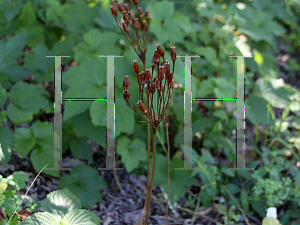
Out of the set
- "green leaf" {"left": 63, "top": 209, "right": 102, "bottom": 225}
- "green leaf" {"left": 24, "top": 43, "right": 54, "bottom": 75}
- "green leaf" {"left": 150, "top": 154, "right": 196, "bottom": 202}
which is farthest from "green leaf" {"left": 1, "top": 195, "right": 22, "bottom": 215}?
"green leaf" {"left": 24, "top": 43, "right": 54, "bottom": 75}

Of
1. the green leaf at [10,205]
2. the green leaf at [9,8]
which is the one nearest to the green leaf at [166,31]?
the green leaf at [9,8]

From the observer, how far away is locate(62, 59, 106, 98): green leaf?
6.04 feet

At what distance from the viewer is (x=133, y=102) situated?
175 centimetres

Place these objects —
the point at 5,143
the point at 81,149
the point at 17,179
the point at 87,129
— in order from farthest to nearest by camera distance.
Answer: the point at 81,149
the point at 87,129
the point at 5,143
the point at 17,179

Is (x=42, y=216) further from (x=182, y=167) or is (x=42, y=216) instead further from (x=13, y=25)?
(x=13, y=25)

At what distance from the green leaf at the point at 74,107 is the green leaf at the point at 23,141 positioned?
0.74 ft

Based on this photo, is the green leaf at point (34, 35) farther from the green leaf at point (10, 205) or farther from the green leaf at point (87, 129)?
the green leaf at point (10, 205)

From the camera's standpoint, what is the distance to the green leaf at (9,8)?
227cm

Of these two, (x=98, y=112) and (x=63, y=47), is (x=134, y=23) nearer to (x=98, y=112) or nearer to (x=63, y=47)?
(x=98, y=112)

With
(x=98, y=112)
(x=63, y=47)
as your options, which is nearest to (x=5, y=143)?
(x=98, y=112)

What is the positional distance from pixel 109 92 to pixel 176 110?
2.18 ft

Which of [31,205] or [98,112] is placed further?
[98,112]

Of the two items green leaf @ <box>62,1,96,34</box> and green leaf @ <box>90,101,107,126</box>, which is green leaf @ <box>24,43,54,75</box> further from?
green leaf @ <box>90,101,107,126</box>

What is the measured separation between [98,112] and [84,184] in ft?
1.54
